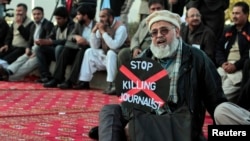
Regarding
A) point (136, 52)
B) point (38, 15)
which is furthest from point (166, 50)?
point (38, 15)

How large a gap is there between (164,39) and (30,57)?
575 cm

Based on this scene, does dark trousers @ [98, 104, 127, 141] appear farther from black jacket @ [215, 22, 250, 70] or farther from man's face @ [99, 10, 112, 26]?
man's face @ [99, 10, 112, 26]

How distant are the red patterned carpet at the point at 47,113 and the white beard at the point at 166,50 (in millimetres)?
1113

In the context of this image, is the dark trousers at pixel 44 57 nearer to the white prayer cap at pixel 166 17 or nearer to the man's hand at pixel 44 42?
the man's hand at pixel 44 42

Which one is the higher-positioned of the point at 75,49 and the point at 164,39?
the point at 164,39

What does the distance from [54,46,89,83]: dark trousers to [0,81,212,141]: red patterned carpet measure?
347mm

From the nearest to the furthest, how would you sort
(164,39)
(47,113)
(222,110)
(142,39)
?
1. (222,110)
2. (164,39)
3. (47,113)
4. (142,39)

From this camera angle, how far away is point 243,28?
19.6 feet

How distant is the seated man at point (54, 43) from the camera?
834cm

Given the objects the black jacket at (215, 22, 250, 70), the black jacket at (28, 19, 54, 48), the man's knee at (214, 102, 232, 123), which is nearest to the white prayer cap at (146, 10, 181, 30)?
the man's knee at (214, 102, 232, 123)

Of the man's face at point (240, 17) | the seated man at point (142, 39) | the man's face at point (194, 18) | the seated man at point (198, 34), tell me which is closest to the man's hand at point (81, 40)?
the seated man at point (142, 39)

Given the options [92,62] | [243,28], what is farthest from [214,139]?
[92,62]

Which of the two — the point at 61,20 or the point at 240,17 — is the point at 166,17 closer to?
the point at 240,17

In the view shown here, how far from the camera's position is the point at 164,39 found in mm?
3504
